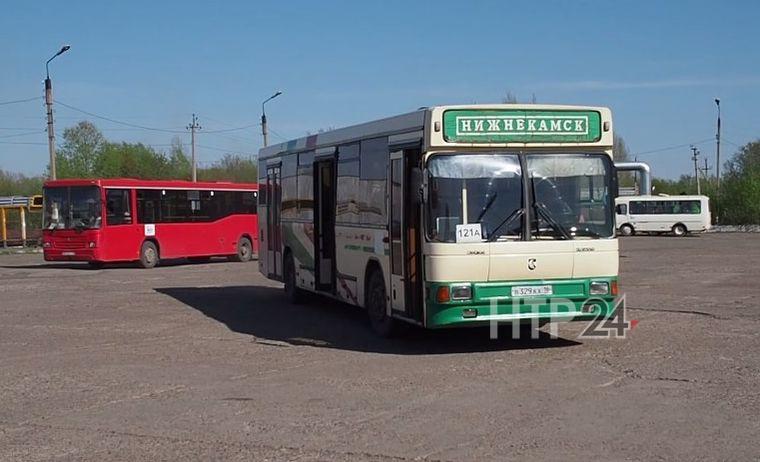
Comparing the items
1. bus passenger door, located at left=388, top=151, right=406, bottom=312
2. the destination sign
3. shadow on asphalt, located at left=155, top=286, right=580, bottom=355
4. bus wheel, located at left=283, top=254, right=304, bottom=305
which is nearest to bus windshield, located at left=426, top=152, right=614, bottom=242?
the destination sign

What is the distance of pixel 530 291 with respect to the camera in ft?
38.2

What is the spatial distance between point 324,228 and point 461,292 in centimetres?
533

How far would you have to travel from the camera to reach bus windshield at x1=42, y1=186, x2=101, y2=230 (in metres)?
30.8

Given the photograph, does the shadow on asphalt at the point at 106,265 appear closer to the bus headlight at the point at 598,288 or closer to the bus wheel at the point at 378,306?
the bus wheel at the point at 378,306

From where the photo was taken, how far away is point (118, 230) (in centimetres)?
3133

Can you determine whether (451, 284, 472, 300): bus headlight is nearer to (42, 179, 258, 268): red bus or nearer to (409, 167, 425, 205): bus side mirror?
(409, 167, 425, 205): bus side mirror

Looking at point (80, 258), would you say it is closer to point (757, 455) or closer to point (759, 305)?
point (759, 305)

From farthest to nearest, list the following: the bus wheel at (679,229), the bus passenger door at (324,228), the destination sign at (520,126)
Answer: the bus wheel at (679,229), the bus passenger door at (324,228), the destination sign at (520,126)

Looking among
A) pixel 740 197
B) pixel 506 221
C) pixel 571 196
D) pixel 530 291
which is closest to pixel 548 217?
pixel 571 196

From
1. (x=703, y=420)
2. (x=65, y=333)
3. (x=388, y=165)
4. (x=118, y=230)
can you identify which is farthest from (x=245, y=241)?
(x=703, y=420)

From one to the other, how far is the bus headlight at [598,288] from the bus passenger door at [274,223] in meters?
8.51

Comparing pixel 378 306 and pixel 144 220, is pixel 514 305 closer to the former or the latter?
pixel 378 306

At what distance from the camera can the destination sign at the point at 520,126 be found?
1161 centimetres

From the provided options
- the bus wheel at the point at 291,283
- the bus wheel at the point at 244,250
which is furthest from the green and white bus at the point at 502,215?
the bus wheel at the point at 244,250
